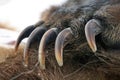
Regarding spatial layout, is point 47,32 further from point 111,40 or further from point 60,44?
point 111,40

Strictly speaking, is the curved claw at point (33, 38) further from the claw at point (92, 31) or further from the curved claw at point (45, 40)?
the claw at point (92, 31)

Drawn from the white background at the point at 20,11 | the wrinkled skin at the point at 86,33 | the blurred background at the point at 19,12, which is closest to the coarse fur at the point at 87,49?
the wrinkled skin at the point at 86,33

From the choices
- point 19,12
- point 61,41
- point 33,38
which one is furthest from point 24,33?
point 19,12

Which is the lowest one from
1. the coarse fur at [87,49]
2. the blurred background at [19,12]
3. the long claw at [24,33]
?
the coarse fur at [87,49]

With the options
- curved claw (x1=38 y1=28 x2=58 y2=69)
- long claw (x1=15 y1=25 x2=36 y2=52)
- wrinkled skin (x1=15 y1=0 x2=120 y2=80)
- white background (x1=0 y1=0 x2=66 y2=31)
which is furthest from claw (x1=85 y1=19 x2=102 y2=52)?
white background (x1=0 y1=0 x2=66 y2=31)

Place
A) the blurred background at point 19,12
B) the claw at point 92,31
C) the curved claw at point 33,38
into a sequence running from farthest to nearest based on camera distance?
the blurred background at point 19,12, the curved claw at point 33,38, the claw at point 92,31

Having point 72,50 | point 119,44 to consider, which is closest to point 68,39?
point 72,50

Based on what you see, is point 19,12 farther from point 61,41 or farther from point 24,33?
point 61,41
